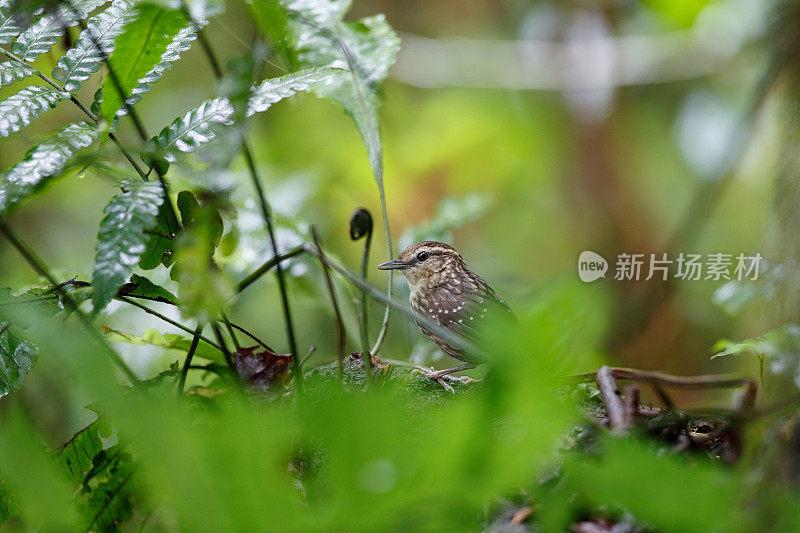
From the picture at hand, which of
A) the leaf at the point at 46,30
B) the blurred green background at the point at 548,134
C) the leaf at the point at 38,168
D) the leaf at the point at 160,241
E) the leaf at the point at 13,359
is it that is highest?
the leaf at the point at 46,30

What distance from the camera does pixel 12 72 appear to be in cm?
74

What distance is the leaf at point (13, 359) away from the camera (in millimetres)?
679

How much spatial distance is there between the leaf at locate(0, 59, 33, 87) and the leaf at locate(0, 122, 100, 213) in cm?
12

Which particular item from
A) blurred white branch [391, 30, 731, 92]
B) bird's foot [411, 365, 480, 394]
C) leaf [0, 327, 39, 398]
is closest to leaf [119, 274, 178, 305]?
leaf [0, 327, 39, 398]

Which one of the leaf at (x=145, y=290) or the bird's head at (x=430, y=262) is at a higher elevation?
the leaf at (x=145, y=290)

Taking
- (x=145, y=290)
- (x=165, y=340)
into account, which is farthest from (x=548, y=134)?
(x=145, y=290)

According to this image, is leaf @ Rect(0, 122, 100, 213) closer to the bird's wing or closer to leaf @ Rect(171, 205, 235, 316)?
leaf @ Rect(171, 205, 235, 316)

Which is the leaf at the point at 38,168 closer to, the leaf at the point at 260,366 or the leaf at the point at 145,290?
the leaf at the point at 145,290

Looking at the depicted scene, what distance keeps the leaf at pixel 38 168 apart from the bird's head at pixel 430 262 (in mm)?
824

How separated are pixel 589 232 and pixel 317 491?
3026 mm

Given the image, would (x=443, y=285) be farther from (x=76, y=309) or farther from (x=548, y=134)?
(x=548, y=134)

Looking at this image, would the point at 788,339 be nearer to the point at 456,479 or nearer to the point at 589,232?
the point at 456,479

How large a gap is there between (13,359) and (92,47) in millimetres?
354

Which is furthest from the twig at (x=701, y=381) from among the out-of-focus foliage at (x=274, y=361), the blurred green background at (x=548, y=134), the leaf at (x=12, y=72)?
the blurred green background at (x=548, y=134)
